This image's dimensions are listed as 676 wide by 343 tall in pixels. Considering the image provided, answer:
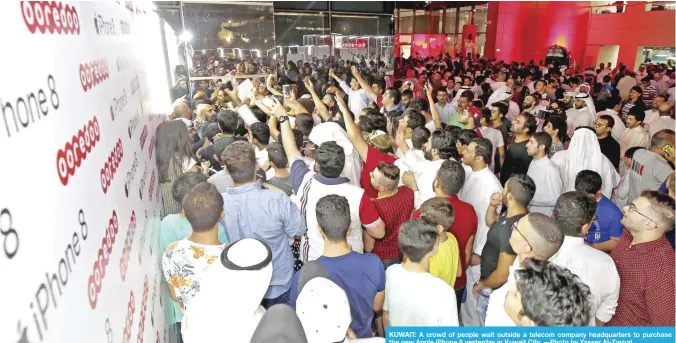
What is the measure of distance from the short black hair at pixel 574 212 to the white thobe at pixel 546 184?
1.23m

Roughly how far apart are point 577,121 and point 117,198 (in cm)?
565

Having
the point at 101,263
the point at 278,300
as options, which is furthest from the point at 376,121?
the point at 101,263

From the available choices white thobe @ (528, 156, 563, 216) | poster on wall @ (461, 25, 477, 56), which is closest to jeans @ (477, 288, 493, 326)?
white thobe @ (528, 156, 563, 216)

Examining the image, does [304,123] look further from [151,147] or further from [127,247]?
[127,247]

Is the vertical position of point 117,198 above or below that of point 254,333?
above

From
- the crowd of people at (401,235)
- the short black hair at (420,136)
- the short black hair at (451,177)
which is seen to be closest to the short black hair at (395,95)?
the crowd of people at (401,235)

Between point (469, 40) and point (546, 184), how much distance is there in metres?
16.4

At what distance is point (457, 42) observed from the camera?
20812mm

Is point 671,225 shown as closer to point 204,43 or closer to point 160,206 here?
point 160,206

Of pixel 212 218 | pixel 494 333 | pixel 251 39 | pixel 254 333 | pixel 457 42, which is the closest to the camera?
pixel 254 333

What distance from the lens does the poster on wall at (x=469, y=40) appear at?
18.2m

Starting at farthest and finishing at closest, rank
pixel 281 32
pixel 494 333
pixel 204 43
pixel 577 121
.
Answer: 1. pixel 281 32
2. pixel 204 43
3. pixel 577 121
4. pixel 494 333

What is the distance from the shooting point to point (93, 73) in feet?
5.06

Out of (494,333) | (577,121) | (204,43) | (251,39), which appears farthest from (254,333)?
(251,39)
